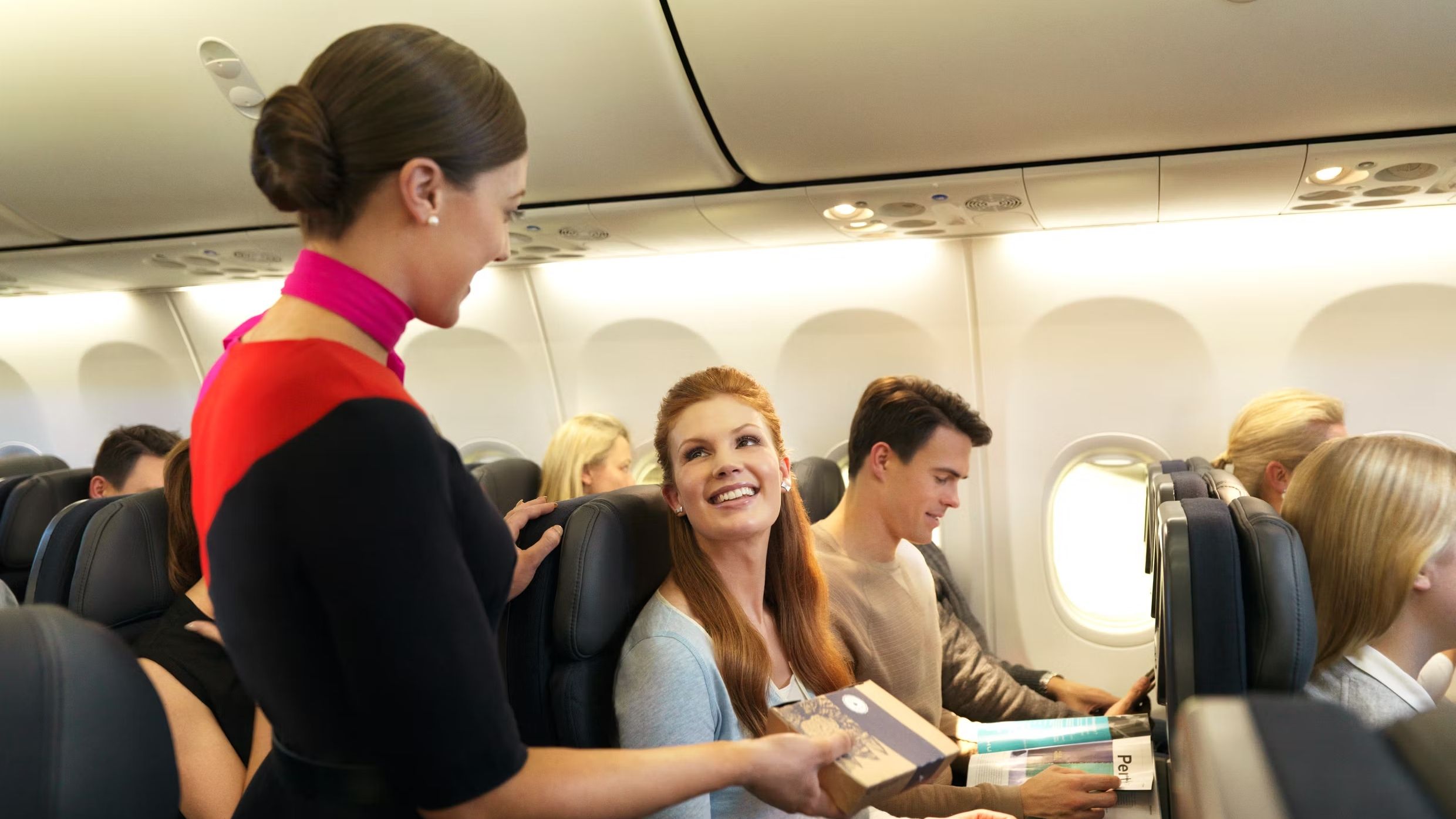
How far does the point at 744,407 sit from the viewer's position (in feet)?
7.50

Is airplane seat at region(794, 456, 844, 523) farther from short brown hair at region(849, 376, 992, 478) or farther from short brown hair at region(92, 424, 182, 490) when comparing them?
short brown hair at region(92, 424, 182, 490)

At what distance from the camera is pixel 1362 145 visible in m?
3.20

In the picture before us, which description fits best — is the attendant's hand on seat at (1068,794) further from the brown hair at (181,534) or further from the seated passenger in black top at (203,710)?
the brown hair at (181,534)

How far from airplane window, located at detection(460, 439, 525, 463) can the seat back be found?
1.04 m

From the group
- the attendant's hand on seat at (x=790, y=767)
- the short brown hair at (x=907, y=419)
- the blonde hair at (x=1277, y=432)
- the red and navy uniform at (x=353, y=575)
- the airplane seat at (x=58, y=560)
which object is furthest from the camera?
the blonde hair at (x=1277, y=432)

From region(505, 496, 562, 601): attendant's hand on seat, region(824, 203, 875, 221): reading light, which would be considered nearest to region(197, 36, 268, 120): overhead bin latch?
region(505, 496, 562, 601): attendant's hand on seat

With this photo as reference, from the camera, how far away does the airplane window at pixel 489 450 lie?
6453 millimetres

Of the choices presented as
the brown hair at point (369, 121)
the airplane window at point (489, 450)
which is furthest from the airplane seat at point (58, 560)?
the airplane window at point (489, 450)

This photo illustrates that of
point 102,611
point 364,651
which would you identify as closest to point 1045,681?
point 102,611

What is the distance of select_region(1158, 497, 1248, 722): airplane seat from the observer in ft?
6.58

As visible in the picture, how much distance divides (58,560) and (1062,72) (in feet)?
9.81

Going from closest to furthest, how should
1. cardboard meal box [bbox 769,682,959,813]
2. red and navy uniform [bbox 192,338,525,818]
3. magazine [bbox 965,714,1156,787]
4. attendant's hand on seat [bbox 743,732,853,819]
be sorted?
red and navy uniform [bbox 192,338,525,818] < attendant's hand on seat [bbox 743,732,853,819] < cardboard meal box [bbox 769,682,959,813] < magazine [bbox 965,714,1156,787]

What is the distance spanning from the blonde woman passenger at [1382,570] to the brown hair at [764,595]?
996 mm

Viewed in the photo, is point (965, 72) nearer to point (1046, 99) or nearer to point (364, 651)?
point (1046, 99)
